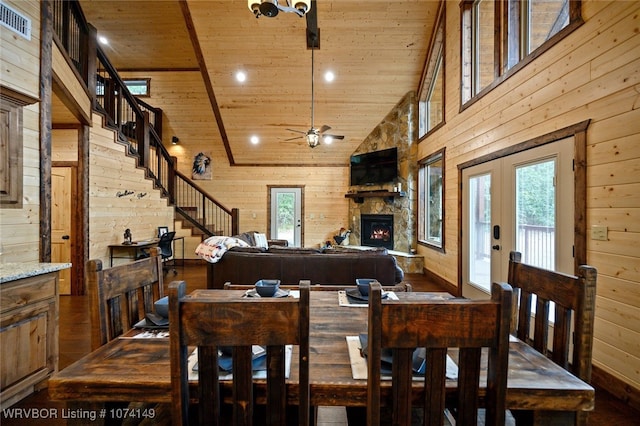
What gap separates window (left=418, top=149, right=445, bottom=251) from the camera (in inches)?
233

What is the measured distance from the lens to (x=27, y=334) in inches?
81.7

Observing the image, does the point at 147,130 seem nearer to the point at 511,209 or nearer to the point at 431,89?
the point at 431,89

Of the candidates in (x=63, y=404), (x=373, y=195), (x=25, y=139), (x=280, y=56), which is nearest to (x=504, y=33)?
(x=280, y=56)

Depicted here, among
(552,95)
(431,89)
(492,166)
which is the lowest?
(492,166)

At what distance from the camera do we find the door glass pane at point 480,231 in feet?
13.4

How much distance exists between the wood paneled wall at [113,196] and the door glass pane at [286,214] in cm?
330

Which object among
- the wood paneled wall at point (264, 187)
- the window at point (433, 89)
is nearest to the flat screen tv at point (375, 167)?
the wood paneled wall at point (264, 187)

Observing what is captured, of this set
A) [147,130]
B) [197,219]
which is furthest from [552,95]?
[197,219]

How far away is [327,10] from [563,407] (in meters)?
6.03

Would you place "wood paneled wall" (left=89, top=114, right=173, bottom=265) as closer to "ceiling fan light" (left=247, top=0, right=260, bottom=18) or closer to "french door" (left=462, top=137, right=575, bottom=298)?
"ceiling fan light" (left=247, top=0, right=260, bottom=18)

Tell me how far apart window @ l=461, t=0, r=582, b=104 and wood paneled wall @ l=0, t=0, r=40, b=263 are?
480 cm

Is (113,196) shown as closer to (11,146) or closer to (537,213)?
(11,146)

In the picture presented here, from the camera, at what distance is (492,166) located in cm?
386

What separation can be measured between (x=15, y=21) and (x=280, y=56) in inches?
162
